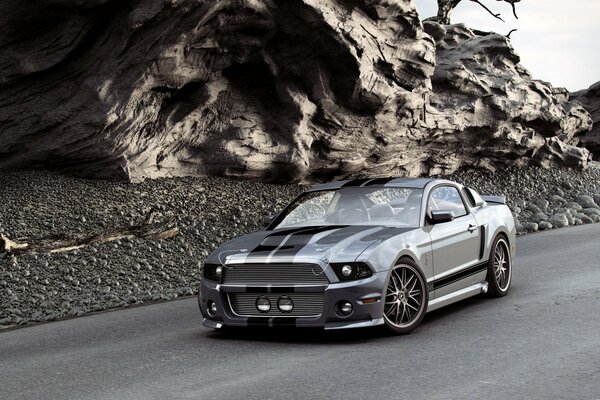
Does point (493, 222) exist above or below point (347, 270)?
below

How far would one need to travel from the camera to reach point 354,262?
7848 millimetres

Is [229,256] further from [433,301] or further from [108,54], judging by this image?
[108,54]

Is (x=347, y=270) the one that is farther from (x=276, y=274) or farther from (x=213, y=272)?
(x=213, y=272)

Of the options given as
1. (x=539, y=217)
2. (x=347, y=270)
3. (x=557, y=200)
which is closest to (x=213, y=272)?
(x=347, y=270)

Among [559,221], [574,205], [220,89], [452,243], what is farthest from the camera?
[574,205]

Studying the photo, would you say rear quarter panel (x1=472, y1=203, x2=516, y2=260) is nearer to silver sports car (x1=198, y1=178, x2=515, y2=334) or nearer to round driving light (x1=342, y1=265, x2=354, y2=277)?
silver sports car (x1=198, y1=178, x2=515, y2=334)

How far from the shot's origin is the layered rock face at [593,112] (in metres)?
36.7

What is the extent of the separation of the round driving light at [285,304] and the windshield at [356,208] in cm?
133

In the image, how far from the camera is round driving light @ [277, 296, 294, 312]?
26.2 ft

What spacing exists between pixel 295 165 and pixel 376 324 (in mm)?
11839

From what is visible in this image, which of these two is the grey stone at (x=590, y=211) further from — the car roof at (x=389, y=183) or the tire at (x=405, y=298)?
the tire at (x=405, y=298)

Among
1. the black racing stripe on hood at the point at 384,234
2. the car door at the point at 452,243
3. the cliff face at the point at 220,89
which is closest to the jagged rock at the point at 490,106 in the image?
the cliff face at the point at 220,89

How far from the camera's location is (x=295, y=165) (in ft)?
64.1

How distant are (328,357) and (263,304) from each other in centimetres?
97
